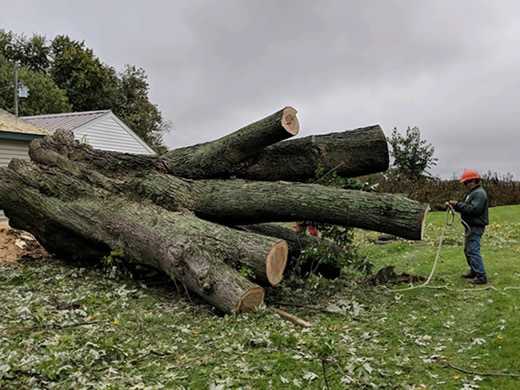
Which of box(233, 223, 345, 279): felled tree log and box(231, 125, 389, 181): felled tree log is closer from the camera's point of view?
box(231, 125, 389, 181): felled tree log

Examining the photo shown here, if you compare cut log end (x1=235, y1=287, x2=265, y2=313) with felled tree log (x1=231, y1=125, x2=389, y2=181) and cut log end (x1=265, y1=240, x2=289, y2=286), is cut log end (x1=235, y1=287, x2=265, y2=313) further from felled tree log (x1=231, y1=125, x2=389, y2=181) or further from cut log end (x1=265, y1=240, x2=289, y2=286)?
felled tree log (x1=231, y1=125, x2=389, y2=181)

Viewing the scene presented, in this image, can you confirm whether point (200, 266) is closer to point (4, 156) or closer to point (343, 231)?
point (343, 231)

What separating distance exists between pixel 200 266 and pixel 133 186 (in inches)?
91.9

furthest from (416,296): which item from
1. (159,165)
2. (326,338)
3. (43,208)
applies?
(43,208)

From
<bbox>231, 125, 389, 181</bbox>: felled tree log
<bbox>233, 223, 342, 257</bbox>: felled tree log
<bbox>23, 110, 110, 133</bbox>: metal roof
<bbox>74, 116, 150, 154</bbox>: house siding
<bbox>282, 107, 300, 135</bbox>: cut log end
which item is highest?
<bbox>23, 110, 110, 133</bbox>: metal roof

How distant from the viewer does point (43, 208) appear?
6.68 m

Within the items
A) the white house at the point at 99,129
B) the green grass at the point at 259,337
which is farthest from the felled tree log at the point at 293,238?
the white house at the point at 99,129

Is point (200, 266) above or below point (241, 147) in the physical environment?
below

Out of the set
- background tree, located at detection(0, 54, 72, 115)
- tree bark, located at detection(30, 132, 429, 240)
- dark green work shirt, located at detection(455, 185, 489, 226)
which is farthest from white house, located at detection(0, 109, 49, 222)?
background tree, located at detection(0, 54, 72, 115)

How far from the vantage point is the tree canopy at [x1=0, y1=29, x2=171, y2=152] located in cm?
3022

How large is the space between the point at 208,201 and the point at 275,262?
1.59 m

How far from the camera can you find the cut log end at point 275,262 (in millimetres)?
4613

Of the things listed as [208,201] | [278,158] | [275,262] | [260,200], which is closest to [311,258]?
[260,200]

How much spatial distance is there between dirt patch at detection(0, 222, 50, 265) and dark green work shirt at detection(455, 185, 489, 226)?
23.1 ft
